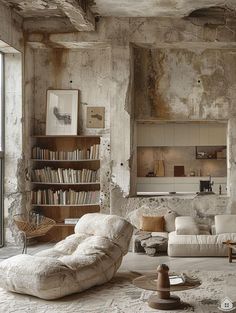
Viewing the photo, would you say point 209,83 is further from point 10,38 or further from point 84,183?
point 10,38

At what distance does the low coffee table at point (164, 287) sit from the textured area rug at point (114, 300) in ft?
0.31

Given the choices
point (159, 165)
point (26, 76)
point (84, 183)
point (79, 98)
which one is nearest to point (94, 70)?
point (79, 98)

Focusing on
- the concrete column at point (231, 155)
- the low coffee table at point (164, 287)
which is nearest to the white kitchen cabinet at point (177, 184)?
the concrete column at point (231, 155)

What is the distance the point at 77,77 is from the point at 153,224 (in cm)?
361

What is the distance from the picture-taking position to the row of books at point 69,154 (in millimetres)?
10812

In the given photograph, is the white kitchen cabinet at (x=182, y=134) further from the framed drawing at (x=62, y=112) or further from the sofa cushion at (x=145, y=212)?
the sofa cushion at (x=145, y=212)

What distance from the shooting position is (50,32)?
10.6 m

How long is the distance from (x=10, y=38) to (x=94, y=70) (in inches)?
80.2

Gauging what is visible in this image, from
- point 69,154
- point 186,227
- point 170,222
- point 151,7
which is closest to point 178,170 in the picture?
point 170,222

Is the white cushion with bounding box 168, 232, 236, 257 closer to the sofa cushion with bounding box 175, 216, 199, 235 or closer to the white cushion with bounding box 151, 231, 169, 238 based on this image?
the sofa cushion with bounding box 175, 216, 199, 235

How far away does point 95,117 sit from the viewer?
1101 cm

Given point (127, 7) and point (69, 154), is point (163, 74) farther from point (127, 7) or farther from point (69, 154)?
point (69, 154)

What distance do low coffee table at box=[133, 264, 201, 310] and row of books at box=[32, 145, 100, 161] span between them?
4.96 meters

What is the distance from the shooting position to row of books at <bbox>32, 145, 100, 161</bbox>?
35.5 feet
